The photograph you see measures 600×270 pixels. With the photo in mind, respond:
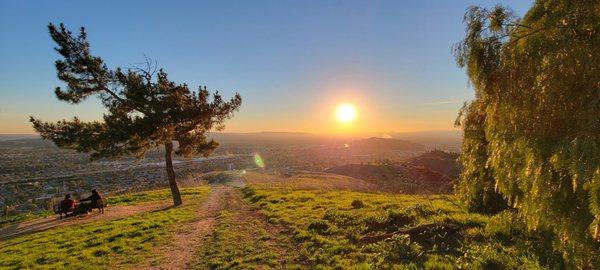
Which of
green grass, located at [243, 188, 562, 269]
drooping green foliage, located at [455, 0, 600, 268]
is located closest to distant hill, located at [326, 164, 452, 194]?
green grass, located at [243, 188, 562, 269]

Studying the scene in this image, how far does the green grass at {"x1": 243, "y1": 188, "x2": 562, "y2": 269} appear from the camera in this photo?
9.80 m

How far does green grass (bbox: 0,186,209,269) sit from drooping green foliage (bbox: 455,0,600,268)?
503 inches

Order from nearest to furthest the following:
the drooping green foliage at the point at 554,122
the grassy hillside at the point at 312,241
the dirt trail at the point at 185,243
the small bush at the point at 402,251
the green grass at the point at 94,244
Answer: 1. the drooping green foliage at the point at 554,122
2. the grassy hillside at the point at 312,241
3. the small bush at the point at 402,251
4. the dirt trail at the point at 185,243
5. the green grass at the point at 94,244

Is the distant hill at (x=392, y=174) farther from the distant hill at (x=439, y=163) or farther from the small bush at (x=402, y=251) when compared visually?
the small bush at (x=402, y=251)

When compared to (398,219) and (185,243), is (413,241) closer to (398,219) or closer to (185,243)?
(398,219)

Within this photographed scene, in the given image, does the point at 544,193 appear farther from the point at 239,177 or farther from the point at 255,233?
the point at 239,177

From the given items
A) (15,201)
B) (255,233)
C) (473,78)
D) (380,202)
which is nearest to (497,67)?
(473,78)

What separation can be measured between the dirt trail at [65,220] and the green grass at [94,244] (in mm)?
1741

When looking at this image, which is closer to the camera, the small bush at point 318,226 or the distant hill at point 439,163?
the small bush at point 318,226

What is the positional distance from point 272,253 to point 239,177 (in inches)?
1549

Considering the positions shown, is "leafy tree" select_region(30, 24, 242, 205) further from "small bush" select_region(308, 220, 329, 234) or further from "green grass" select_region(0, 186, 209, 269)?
"small bush" select_region(308, 220, 329, 234)

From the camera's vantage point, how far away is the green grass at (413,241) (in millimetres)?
9797

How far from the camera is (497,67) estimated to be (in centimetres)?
855

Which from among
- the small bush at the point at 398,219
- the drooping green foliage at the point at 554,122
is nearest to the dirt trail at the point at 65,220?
the small bush at the point at 398,219
